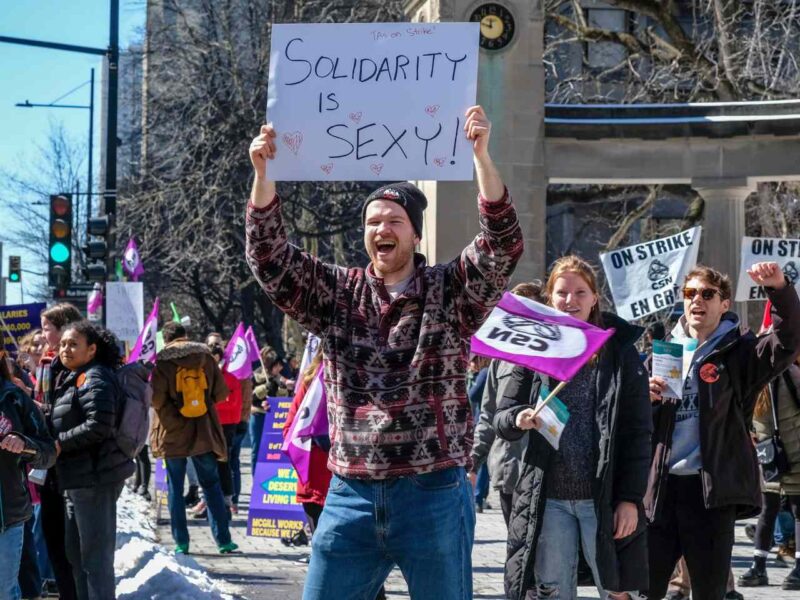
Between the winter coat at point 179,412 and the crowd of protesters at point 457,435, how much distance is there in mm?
1643

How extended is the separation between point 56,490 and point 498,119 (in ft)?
38.6

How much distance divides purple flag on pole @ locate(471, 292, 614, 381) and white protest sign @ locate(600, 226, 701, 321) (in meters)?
4.59

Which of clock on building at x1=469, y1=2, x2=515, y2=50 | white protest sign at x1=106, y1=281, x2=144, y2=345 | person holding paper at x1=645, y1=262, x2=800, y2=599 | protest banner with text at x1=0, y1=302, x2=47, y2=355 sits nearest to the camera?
person holding paper at x1=645, y1=262, x2=800, y2=599

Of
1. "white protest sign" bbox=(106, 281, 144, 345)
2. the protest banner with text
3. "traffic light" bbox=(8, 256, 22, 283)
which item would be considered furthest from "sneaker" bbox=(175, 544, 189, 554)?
"traffic light" bbox=(8, 256, 22, 283)

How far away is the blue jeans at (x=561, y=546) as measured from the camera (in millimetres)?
6203

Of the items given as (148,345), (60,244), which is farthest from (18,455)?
(60,244)

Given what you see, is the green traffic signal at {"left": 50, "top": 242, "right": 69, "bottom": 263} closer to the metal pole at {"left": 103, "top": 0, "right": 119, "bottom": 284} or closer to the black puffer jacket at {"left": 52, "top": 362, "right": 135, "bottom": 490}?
the metal pole at {"left": 103, "top": 0, "right": 119, "bottom": 284}

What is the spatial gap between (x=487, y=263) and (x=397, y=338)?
0.37m

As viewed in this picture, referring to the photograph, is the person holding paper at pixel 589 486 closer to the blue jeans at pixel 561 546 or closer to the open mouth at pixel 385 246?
the blue jeans at pixel 561 546

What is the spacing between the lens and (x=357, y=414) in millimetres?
4535

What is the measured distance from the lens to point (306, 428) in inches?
386

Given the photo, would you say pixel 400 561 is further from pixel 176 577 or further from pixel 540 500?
pixel 176 577

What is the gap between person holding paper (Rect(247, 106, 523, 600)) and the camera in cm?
448

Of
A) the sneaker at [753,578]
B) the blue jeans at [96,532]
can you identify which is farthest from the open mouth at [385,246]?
the sneaker at [753,578]
